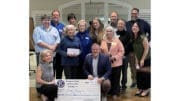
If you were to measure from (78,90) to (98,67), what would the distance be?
373 millimetres

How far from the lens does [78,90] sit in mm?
3684

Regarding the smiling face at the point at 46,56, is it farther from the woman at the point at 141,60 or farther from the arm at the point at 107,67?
the woman at the point at 141,60

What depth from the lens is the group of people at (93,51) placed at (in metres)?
3.68

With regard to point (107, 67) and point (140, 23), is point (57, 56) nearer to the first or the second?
point (107, 67)

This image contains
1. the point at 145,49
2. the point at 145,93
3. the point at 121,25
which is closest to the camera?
the point at 145,93

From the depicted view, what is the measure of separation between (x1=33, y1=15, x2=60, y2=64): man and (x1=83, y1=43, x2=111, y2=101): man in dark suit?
43cm

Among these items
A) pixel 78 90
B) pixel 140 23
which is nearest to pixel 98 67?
pixel 78 90

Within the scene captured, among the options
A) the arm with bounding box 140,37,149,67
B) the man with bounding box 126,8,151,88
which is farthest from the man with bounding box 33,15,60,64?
the arm with bounding box 140,37,149,67

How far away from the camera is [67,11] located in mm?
3604

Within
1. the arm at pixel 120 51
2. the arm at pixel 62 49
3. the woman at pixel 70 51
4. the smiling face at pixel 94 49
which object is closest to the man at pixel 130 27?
the arm at pixel 120 51

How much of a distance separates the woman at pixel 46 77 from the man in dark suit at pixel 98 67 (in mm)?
408

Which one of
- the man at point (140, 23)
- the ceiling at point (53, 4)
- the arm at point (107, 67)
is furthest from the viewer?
the arm at point (107, 67)
